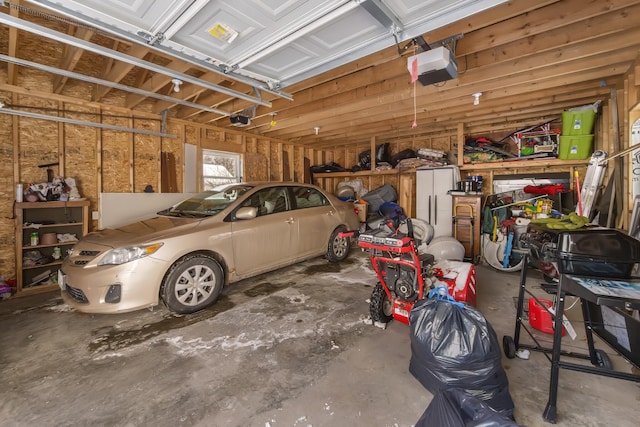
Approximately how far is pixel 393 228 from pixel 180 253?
209cm

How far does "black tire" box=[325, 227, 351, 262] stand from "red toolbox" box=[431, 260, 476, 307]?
1981 mm

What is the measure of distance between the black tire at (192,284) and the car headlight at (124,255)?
1.03 feet

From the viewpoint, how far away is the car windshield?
323cm

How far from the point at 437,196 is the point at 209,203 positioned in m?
4.36

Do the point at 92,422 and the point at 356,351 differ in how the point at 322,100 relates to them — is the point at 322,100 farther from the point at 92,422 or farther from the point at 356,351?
the point at 92,422

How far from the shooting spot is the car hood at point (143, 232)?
8.25 ft

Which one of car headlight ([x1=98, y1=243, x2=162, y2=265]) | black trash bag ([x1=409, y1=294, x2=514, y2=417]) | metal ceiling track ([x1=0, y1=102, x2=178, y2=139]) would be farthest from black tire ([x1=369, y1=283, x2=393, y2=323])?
metal ceiling track ([x1=0, y1=102, x2=178, y2=139])

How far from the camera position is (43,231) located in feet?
12.9

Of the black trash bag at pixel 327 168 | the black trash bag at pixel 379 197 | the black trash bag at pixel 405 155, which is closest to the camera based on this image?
the black trash bag at pixel 405 155

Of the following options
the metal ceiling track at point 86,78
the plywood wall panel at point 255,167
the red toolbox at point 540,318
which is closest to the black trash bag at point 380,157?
the plywood wall panel at point 255,167

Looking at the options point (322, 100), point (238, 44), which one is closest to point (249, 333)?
point (238, 44)

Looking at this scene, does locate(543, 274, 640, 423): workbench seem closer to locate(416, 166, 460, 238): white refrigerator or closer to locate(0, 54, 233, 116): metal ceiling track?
locate(416, 166, 460, 238): white refrigerator

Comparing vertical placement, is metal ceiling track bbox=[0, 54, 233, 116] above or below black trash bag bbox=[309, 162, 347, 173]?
above

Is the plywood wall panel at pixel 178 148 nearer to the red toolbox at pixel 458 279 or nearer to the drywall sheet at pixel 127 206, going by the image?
the drywall sheet at pixel 127 206
